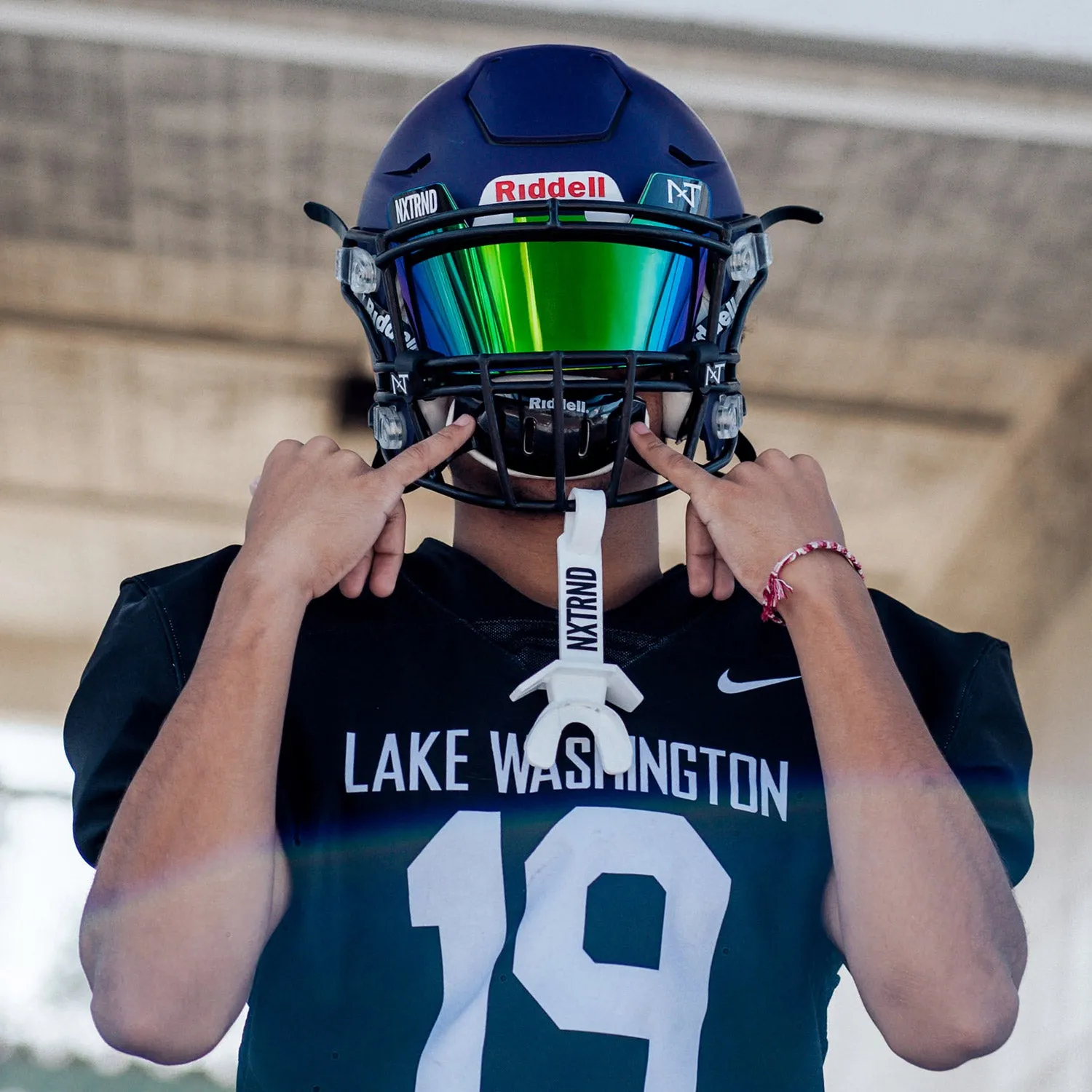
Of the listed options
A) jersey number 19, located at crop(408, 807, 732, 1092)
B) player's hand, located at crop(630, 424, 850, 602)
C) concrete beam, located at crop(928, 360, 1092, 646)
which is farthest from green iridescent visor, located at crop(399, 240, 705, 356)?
concrete beam, located at crop(928, 360, 1092, 646)

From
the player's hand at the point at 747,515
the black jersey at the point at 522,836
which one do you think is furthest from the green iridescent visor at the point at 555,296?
the black jersey at the point at 522,836

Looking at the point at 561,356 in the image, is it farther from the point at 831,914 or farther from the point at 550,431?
the point at 831,914

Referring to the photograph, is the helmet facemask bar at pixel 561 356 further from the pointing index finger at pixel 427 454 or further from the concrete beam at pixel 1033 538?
the concrete beam at pixel 1033 538

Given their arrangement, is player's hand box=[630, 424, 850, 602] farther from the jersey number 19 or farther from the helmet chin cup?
the jersey number 19

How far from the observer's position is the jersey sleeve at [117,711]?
131 cm

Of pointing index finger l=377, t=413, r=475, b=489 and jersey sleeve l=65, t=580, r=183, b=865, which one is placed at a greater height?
pointing index finger l=377, t=413, r=475, b=489

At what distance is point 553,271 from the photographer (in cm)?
149

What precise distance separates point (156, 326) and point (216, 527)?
150 cm

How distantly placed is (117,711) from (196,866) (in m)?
0.22

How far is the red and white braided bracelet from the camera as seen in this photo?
1.33 metres

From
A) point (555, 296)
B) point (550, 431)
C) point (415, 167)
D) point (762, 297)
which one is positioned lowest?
point (550, 431)

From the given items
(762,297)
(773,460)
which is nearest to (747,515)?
(773,460)

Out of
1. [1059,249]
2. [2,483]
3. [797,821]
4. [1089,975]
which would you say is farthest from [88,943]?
[2,483]

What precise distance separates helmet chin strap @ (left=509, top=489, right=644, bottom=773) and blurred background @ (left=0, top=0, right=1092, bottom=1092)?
218 centimetres
